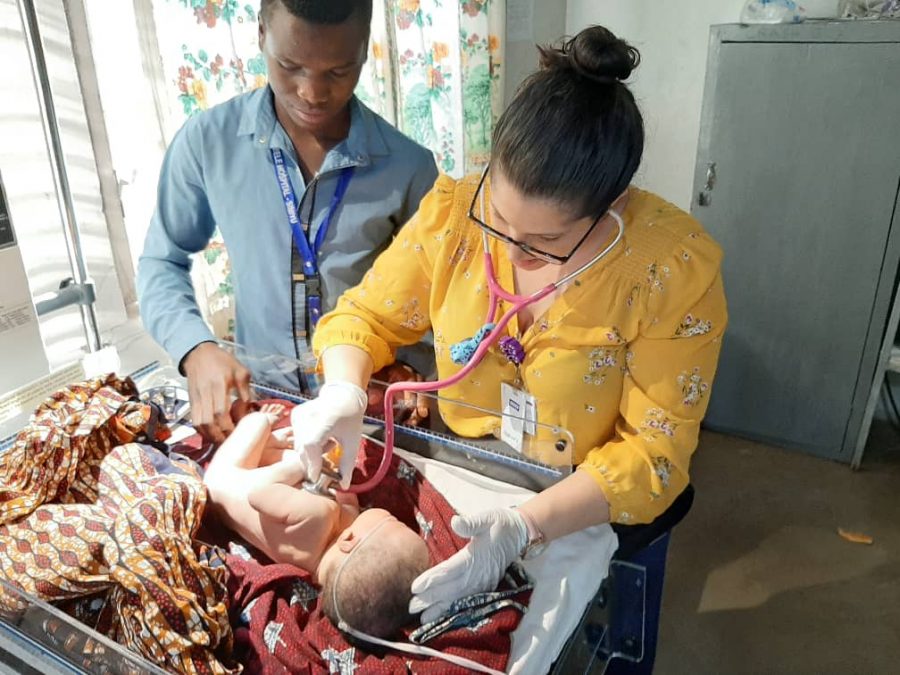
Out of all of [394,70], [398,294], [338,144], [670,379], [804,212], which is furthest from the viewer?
[394,70]

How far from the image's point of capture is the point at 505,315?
1.17 m

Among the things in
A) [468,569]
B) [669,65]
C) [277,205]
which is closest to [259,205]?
[277,205]

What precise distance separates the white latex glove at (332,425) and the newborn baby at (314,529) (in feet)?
0.18

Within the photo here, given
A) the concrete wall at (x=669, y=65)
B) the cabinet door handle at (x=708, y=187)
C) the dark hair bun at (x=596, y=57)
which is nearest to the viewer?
the dark hair bun at (x=596, y=57)

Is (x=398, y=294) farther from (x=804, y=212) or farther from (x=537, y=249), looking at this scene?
(x=804, y=212)

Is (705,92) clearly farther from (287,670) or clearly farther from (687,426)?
(287,670)

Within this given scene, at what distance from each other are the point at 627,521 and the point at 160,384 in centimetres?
98

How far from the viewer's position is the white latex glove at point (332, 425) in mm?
1194

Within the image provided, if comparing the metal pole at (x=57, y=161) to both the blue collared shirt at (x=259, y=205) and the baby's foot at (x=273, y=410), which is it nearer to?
the blue collared shirt at (x=259, y=205)

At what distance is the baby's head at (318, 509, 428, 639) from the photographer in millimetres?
1033

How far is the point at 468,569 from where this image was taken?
39.9 inches

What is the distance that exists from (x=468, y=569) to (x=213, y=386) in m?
0.62

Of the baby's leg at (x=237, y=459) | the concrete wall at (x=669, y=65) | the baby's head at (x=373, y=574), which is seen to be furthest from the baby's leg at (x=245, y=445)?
the concrete wall at (x=669, y=65)

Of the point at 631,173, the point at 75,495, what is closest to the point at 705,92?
the point at 631,173
